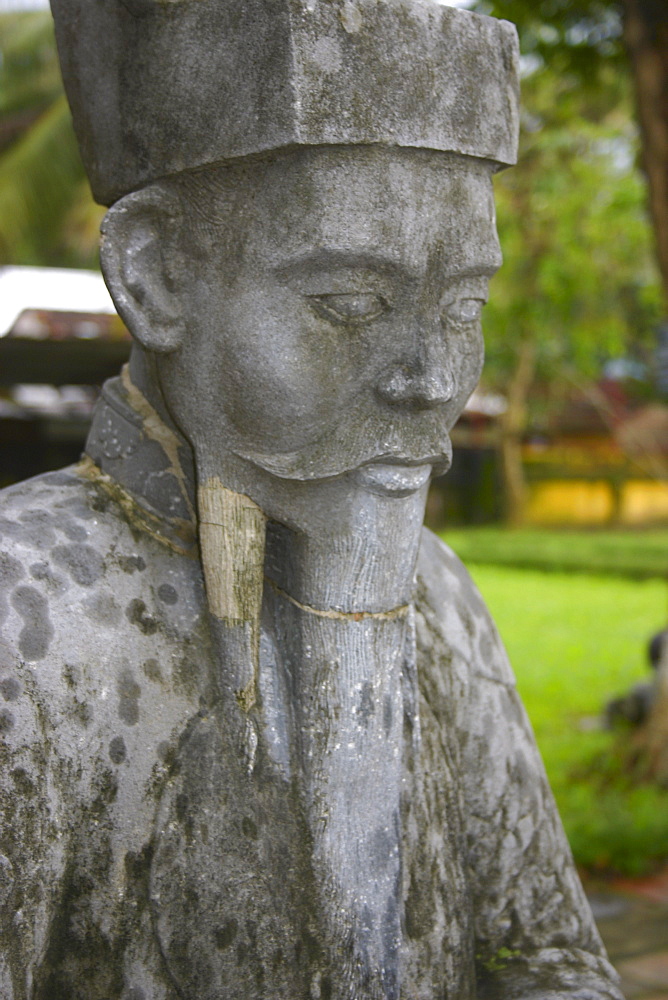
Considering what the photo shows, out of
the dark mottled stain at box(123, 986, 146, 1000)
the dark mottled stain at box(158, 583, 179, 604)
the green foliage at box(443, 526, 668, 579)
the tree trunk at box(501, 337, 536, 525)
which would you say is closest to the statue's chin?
the dark mottled stain at box(158, 583, 179, 604)

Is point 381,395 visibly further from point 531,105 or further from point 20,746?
point 531,105

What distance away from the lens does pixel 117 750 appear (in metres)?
1.24

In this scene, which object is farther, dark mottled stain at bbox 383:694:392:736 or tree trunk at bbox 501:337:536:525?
tree trunk at bbox 501:337:536:525

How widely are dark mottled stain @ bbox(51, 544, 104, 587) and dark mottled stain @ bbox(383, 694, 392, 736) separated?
1.18 feet

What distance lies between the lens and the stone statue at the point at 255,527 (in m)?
1.19

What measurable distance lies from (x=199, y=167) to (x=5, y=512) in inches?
17.9

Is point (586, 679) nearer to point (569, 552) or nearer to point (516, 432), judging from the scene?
point (569, 552)

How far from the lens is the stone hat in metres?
1.16

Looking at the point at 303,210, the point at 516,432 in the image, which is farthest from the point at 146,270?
the point at 516,432

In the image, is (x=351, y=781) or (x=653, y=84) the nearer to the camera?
(x=351, y=781)

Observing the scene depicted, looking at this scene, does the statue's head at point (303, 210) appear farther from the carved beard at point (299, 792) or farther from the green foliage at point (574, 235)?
the green foliage at point (574, 235)

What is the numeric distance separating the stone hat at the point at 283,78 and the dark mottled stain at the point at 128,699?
0.57m

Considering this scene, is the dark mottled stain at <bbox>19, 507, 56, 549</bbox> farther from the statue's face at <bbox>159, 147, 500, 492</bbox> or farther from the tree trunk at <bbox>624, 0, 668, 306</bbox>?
the tree trunk at <bbox>624, 0, 668, 306</bbox>

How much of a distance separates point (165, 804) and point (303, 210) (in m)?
0.66
